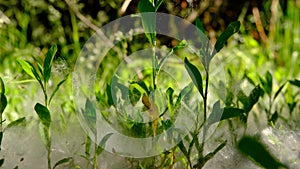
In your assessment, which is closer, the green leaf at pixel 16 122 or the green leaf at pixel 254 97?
the green leaf at pixel 16 122

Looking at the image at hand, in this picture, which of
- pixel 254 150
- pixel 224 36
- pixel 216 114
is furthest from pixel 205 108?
pixel 254 150

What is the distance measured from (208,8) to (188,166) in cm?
242

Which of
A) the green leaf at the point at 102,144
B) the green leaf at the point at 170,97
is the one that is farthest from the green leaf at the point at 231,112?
the green leaf at the point at 102,144

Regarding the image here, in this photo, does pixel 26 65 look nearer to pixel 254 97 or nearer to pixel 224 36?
pixel 224 36

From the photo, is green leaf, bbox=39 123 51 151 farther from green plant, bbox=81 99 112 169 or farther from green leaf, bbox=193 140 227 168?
green leaf, bbox=193 140 227 168

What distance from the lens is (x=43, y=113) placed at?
99cm

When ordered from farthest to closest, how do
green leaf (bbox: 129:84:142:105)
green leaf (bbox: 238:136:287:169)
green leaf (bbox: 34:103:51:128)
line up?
1. green leaf (bbox: 129:84:142:105)
2. green leaf (bbox: 34:103:51:128)
3. green leaf (bbox: 238:136:287:169)

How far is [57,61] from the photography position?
1.12 meters

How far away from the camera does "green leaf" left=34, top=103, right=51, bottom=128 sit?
97 cm

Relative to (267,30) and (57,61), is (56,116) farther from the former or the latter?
(267,30)

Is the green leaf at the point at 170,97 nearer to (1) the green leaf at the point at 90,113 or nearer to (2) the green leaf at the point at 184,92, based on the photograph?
(2) the green leaf at the point at 184,92

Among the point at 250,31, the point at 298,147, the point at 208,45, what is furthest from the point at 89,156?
the point at 250,31

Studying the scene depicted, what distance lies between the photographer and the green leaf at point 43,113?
0.97 meters

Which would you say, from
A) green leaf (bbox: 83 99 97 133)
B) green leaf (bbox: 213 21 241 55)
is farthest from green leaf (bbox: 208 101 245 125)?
green leaf (bbox: 83 99 97 133)
